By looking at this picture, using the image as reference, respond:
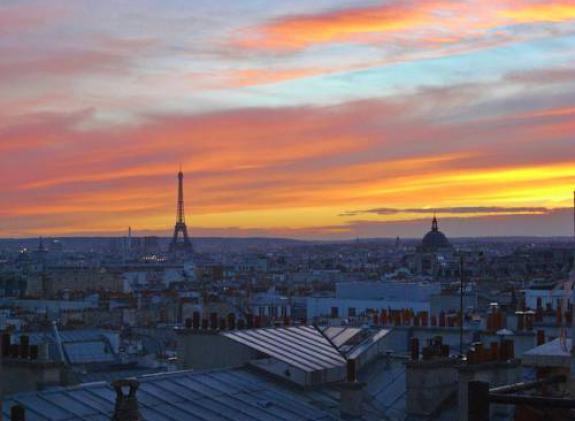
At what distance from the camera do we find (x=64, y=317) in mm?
67062

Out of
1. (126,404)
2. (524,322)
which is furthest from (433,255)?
(126,404)

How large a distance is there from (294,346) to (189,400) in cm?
455

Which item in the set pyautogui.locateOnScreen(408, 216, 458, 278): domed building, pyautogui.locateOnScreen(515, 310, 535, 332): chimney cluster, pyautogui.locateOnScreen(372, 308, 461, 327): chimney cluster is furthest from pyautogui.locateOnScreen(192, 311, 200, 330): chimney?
pyautogui.locateOnScreen(408, 216, 458, 278): domed building

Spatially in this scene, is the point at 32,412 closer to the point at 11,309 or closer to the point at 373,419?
the point at 373,419

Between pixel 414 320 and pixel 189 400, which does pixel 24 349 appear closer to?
pixel 189 400

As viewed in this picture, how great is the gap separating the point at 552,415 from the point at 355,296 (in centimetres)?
6110

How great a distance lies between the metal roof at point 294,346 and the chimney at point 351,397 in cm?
128

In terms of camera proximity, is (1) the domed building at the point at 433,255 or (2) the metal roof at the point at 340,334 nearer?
(2) the metal roof at the point at 340,334

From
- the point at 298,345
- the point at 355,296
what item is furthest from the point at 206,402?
the point at 355,296

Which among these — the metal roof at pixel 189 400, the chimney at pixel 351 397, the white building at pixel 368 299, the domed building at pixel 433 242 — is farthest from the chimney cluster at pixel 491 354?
the domed building at pixel 433 242

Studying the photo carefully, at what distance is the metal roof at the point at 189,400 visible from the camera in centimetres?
1539

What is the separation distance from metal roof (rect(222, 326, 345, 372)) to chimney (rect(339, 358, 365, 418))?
128cm

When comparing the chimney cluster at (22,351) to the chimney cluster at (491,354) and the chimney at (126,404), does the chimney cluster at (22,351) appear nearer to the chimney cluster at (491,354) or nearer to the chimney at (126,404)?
the chimney at (126,404)

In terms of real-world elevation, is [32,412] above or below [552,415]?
→ below
